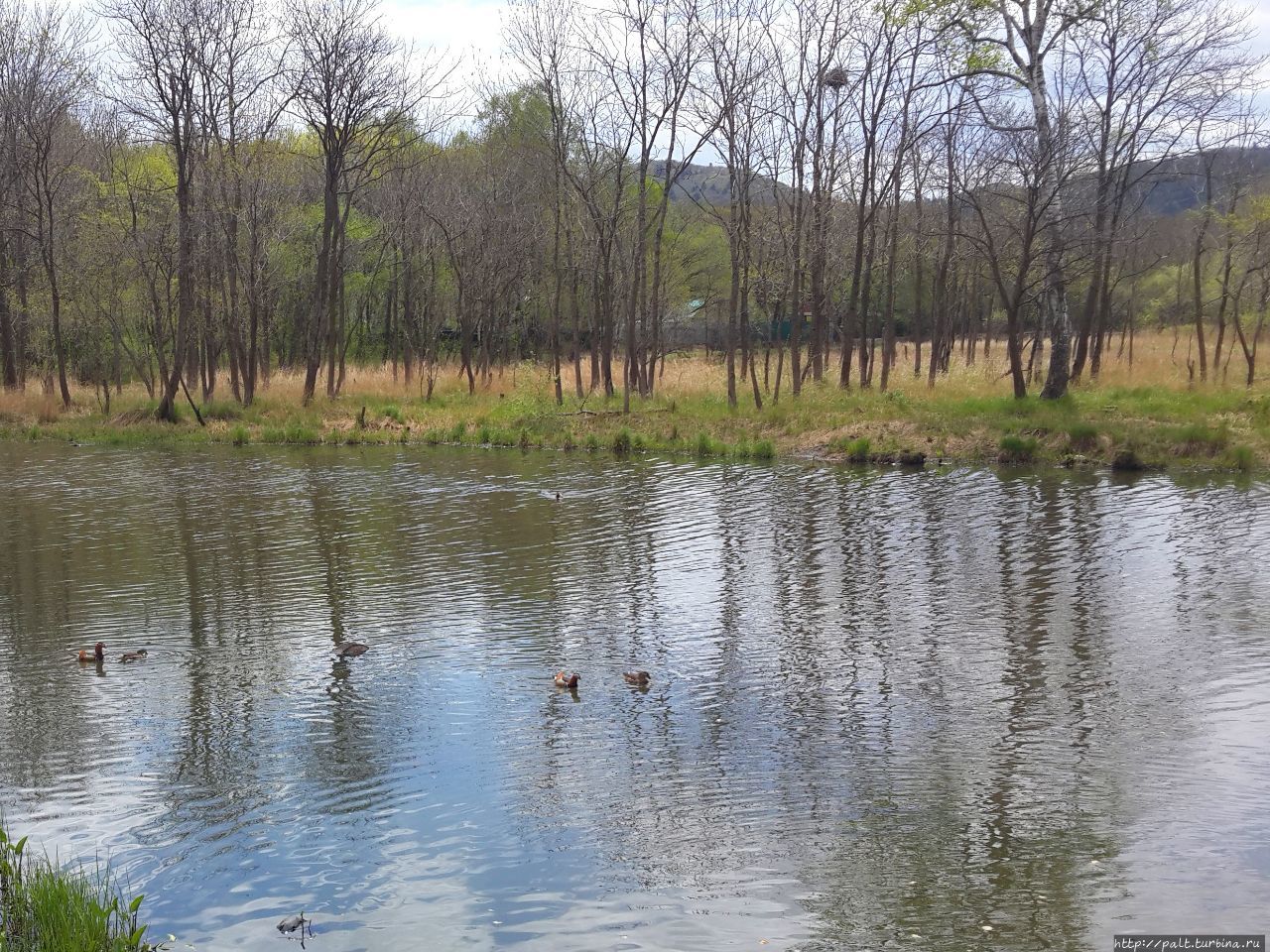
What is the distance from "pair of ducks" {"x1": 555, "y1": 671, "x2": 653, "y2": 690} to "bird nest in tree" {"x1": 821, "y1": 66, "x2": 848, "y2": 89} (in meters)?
23.0

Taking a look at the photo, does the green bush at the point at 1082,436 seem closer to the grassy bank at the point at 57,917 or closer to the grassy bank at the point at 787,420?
the grassy bank at the point at 787,420

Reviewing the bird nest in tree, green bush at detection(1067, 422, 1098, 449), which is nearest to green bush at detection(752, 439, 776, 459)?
green bush at detection(1067, 422, 1098, 449)

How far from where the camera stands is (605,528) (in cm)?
1664

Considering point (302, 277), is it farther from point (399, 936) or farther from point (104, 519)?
point (399, 936)

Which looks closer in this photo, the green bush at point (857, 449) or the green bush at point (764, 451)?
the green bush at point (857, 449)

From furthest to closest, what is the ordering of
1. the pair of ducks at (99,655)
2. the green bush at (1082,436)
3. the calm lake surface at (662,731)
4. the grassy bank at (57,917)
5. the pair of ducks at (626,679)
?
the green bush at (1082,436), the pair of ducks at (99,655), the pair of ducks at (626,679), the calm lake surface at (662,731), the grassy bank at (57,917)

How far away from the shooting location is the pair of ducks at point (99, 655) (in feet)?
32.4

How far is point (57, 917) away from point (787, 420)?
22.5 m

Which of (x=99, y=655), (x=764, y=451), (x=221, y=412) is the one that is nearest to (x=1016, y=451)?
(x=764, y=451)

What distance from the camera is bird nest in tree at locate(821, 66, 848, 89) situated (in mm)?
28141

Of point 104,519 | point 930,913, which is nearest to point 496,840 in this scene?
point 930,913

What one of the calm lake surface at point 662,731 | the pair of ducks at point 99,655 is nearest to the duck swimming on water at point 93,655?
the pair of ducks at point 99,655

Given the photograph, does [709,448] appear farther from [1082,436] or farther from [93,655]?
[93,655]

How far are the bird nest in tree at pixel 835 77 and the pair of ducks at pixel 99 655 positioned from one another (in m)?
24.0
